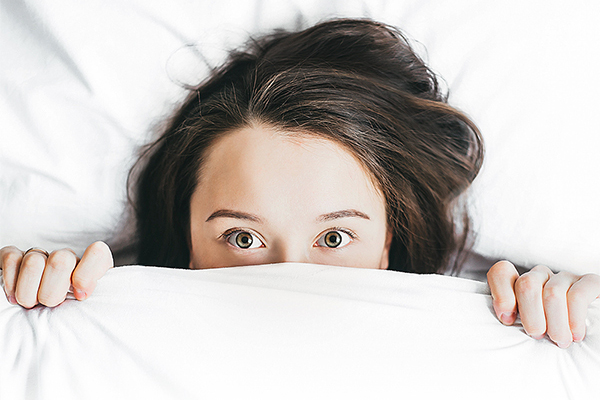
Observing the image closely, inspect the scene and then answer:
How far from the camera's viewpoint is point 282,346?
562mm

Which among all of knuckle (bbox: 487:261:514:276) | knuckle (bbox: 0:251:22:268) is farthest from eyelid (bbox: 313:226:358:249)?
knuckle (bbox: 0:251:22:268)

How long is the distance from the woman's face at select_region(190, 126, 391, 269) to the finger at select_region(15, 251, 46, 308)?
0.90 ft

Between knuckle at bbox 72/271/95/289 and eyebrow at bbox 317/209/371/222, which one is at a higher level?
eyebrow at bbox 317/209/371/222

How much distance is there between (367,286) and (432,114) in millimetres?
504

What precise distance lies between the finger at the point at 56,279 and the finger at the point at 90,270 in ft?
0.03

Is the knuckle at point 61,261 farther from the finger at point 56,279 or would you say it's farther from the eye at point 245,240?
the eye at point 245,240

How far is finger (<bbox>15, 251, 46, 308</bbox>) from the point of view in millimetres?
615

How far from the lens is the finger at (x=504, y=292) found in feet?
2.02

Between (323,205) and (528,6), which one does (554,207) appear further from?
(323,205)

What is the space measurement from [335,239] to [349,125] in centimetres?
20

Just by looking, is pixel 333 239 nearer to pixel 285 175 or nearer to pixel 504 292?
pixel 285 175

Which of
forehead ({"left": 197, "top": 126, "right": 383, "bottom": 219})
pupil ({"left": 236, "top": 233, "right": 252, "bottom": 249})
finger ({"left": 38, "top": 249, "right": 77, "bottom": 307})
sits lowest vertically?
pupil ({"left": 236, "top": 233, "right": 252, "bottom": 249})

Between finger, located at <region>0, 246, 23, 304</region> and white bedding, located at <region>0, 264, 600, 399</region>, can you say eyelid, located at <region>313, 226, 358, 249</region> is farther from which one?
finger, located at <region>0, 246, 23, 304</region>

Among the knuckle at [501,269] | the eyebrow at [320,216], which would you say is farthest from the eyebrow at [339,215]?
the knuckle at [501,269]
